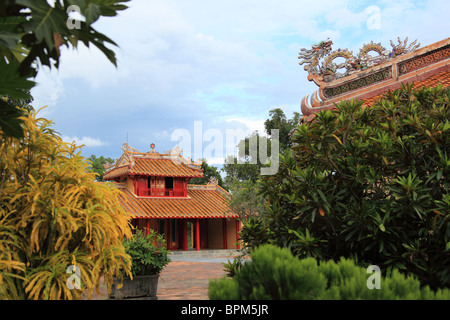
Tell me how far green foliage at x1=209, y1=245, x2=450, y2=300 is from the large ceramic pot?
531 centimetres

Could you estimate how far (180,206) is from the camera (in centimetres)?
2680

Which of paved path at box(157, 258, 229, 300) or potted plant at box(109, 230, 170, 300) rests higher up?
potted plant at box(109, 230, 170, 300)

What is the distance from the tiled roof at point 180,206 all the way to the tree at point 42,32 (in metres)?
20.8

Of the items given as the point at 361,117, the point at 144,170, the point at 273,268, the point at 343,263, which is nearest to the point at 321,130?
the point at 361,117

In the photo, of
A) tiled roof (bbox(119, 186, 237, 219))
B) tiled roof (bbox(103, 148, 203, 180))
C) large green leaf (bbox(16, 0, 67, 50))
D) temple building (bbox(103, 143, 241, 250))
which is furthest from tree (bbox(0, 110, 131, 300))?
tiled roof (bbox(103, 148, 203, 180))

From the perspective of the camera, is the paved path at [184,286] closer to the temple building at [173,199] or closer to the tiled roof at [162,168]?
the temple building at [173,199]

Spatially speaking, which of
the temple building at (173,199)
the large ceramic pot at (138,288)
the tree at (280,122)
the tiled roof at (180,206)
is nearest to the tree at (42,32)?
the large ceramic pot at (138,288)

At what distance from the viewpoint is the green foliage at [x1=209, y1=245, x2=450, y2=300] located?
3.01 meters

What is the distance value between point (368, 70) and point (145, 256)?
292 inches

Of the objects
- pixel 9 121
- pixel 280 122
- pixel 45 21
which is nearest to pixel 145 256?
pixel 9 121

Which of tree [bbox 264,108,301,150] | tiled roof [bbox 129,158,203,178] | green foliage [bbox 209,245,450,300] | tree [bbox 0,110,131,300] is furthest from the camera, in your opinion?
tree [bbox 264,108,301,150]

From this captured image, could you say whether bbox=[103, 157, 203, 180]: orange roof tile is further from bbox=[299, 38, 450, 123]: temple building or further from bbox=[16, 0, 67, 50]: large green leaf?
bbox=[16, 0, 67, 50]: large green leaf

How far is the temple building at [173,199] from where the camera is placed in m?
26.2

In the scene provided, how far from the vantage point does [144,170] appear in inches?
1047
